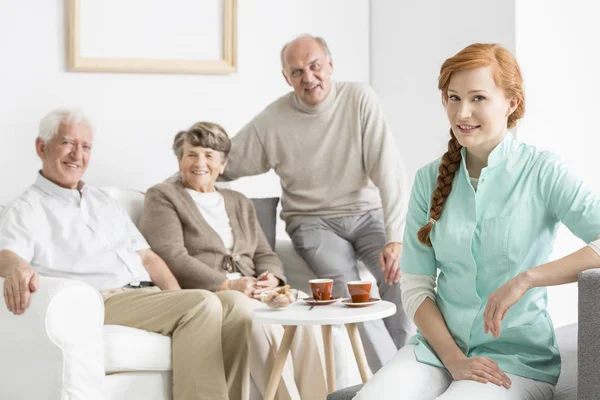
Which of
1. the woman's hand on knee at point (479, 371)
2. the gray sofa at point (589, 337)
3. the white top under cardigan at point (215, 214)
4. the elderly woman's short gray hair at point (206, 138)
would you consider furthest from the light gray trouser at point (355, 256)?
the gray sofa at point (589, 337)

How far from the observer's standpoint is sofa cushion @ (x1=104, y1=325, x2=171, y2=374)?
279 centimetres

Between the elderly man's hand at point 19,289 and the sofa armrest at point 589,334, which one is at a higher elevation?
the sofa armrest at point 589,334

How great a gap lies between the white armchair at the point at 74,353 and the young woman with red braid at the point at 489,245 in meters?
1.13

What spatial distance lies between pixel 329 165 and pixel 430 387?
1978 millimetres

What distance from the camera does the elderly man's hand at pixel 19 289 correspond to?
266cm

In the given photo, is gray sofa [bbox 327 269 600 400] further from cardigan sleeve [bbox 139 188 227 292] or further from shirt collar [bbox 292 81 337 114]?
shirt collar [bbox 292 81 337 114]

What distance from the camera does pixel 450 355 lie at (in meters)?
1.86

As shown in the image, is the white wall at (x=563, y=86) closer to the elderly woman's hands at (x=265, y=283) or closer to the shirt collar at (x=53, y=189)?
the elderly woman's hands at (x=265, y=283)

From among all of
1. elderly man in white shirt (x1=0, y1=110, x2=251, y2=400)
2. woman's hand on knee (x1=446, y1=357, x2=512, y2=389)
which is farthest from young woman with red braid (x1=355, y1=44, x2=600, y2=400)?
elderly man in white shirt (x1=0, y1=110, x2=251, y2=400)

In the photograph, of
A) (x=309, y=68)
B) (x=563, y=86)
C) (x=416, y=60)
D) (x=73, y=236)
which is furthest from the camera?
(x=416, y=60)

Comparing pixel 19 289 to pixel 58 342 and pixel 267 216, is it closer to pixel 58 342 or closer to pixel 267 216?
pixel 58 342

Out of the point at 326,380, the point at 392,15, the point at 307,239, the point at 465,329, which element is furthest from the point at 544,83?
the point at 465,329

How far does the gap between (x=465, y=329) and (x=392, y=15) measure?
3.31 metres

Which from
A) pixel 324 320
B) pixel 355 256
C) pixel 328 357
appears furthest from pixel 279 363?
pixel 355 256
